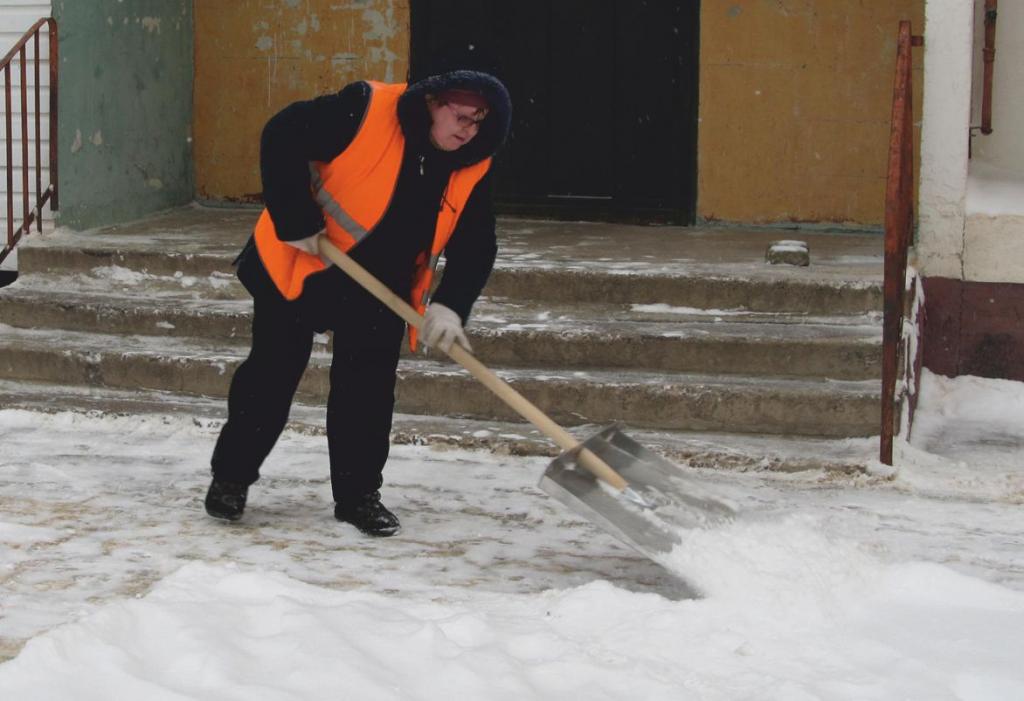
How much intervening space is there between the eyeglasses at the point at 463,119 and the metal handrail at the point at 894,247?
1.86 metres

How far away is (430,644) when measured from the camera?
3.89m

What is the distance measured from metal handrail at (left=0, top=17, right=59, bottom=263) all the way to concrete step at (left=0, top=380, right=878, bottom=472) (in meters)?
1.55

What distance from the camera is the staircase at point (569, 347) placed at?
629cm

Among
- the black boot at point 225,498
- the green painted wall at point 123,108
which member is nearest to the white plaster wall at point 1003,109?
the black boot at point 225,498

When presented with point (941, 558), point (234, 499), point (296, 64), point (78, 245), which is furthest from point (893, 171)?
point (296, 64)

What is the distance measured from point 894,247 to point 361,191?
7.11 feet

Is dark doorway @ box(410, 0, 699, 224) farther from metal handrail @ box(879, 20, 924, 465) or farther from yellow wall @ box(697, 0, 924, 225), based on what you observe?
metal handrail @ box(879, 20, 924, 465)

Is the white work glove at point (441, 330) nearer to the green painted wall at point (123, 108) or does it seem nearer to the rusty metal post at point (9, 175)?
the rusty metal post at point (9, 175)

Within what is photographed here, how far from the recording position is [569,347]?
6.74 m

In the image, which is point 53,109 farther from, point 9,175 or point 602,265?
point 602,265

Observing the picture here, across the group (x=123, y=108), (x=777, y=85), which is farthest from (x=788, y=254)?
(x=123, y=108)

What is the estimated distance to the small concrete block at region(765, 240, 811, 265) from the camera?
7512mm

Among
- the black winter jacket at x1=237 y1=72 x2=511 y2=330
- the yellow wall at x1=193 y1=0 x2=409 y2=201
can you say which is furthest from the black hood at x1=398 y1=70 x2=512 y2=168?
the yellow wall at x1=193 y1=0 x2=409 y2=201

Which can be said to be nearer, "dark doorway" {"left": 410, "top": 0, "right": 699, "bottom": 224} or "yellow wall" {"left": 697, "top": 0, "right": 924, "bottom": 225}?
"yellow wall" {"left": 697, "top": 0, "right": 924, "bottom": 225}
